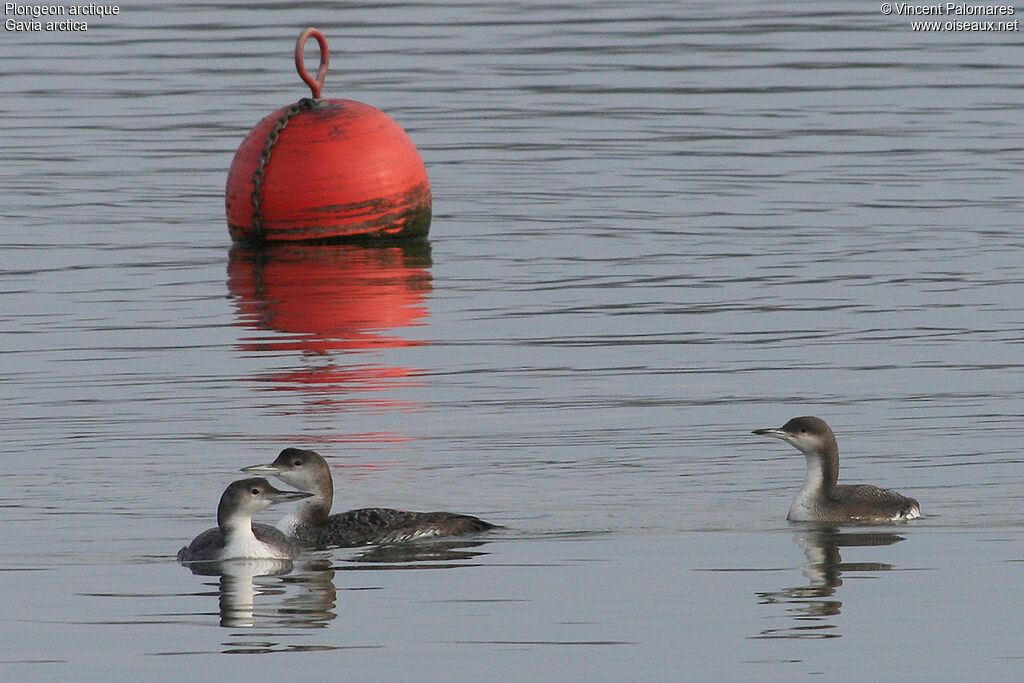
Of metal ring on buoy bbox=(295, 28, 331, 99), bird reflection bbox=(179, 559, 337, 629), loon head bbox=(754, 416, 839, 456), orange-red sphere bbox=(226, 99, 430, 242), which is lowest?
bird reflection bbox=(179, 559, 337, 629)

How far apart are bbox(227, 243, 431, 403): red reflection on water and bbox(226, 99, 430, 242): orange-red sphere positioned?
0.27 metres

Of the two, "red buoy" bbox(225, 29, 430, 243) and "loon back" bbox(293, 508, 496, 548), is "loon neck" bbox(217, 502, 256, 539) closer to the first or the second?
A: "loon back" bbox(293, 508, 496, 548)

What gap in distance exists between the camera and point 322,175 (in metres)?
23.0

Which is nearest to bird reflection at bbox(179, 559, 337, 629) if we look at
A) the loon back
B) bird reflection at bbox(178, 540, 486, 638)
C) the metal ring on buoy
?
bird reflection at bbox(178, 540, 486, 638)

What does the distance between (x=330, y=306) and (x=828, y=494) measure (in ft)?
24.8

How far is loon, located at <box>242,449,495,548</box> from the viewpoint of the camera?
1310 cm

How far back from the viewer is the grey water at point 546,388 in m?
11.1

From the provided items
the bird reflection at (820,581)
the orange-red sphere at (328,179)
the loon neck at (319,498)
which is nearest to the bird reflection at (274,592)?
the loon neck at (319,498)

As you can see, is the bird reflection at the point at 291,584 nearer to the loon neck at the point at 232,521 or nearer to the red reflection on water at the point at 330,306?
the loon neck at the point at 232,521

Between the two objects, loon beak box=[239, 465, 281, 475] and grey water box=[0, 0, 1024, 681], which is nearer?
grey water box=[0, 0, 1024, 681]

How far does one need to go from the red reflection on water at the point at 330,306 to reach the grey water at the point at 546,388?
63 mm

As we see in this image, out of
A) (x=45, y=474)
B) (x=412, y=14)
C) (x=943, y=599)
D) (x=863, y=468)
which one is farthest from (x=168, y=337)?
(x=412, y=14)

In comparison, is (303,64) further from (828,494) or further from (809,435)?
(828,494)

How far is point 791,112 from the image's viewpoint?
118 ft
